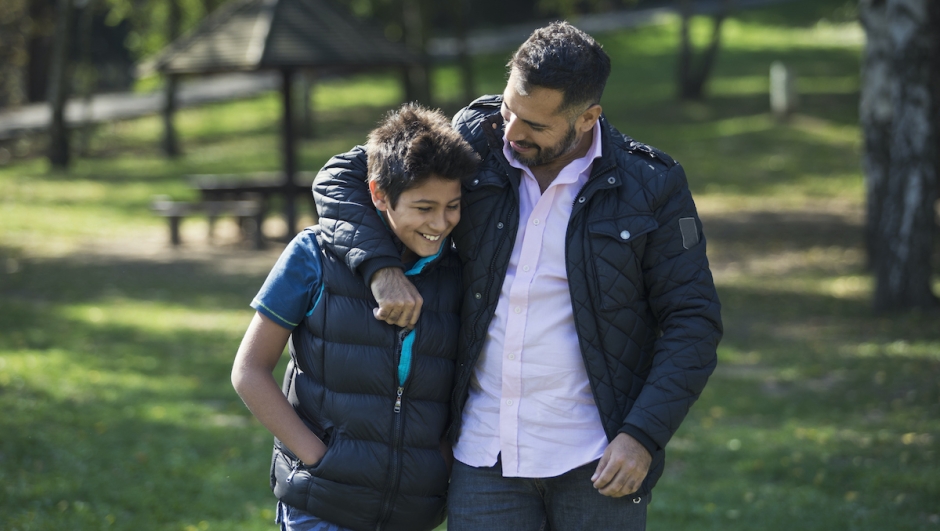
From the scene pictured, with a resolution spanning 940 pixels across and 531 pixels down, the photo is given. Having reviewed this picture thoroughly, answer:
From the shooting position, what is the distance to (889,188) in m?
10.2

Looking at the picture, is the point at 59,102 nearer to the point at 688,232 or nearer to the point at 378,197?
the point at 378,197

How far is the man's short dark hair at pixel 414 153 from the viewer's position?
8.92 ft

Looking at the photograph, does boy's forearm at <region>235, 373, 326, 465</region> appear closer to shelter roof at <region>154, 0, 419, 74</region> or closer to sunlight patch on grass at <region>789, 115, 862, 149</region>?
shelter roof at <region>154, 0, 419, 74</region>

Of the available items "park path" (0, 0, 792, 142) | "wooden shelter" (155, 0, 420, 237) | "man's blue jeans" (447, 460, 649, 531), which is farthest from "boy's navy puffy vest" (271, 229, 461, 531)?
"park path" (0, 0, 792, 142)

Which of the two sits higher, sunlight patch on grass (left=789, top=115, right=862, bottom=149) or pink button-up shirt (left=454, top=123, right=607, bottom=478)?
pink button-up shirt (left=454, top=123, right=607, bottom=478)

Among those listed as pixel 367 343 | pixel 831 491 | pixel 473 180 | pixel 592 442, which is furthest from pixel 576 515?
pixel 831 491

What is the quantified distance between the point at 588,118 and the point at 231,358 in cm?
685

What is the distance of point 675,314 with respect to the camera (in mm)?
2797

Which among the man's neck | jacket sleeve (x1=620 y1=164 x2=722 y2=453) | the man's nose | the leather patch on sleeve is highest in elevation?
the man's nose

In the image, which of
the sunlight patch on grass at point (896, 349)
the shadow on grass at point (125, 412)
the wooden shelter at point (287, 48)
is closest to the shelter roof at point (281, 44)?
the wooden shelter at point (287, 48)

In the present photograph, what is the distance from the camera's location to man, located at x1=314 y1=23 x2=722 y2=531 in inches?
108

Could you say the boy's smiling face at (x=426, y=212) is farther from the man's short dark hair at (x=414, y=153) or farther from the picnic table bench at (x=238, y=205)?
the picnic table bench at (x=238, y=205)

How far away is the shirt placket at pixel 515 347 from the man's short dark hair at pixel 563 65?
0.37 m

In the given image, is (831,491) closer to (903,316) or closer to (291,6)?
(903,316)
